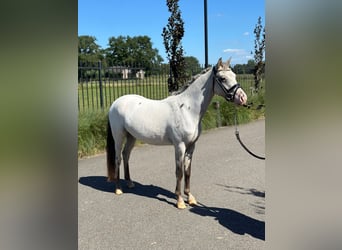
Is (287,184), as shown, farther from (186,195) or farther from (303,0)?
(186,195)

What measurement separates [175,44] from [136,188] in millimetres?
4676

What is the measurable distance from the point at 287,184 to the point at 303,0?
1.39 ft

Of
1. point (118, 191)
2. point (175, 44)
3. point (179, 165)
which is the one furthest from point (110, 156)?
point (175, 44)

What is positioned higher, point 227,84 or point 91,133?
point 227,84

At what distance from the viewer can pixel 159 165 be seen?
18.2 feet

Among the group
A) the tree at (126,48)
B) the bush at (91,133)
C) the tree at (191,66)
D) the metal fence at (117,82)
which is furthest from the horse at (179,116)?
the tree at (126,48)

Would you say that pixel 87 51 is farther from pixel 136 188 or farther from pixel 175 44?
pixel 136 188

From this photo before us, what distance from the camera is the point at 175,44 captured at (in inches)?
319

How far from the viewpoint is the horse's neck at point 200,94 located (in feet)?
12.1

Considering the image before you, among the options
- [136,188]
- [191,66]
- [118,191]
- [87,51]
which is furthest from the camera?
[87,51]

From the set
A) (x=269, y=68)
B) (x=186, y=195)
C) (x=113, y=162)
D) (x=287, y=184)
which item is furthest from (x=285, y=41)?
(x=113, y=162)

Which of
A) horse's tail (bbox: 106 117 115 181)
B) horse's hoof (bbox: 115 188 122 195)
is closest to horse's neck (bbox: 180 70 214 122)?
horse's tail (bbox: 106 117 115 181)

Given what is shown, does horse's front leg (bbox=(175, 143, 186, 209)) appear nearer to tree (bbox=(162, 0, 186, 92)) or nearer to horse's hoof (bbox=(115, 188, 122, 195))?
horse's hoof (bbox=(115, 188, 122, 195))

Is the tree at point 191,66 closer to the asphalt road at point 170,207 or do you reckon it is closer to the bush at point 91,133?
the bush at point 91,133
